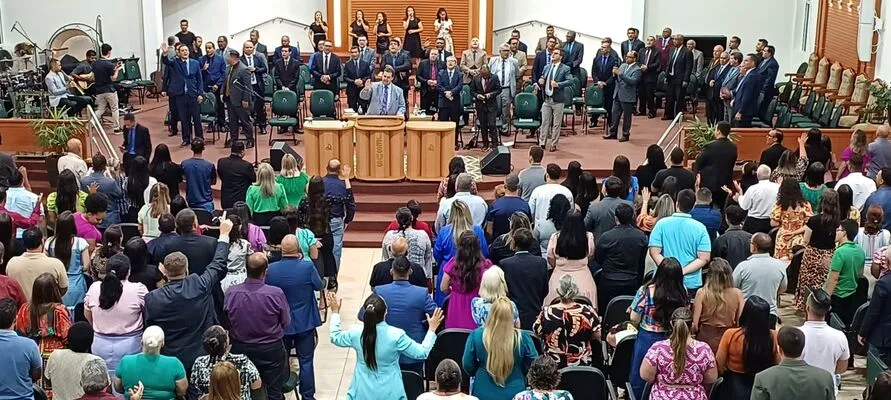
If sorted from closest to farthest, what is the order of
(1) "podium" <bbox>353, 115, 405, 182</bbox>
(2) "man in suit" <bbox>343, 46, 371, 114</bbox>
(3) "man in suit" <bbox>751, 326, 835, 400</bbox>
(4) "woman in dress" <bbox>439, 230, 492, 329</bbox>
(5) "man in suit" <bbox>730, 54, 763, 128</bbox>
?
(3) "man in suit" <bbox>751, 326, 835, 400</bbox>
(4) "woman in dress" <bbox>439, 230, 492, 329</bbox>
(1) "podium" <bbox>353, 115, 405, 182</bbox>
(5) "man in suit" <bbox>730, 54, 763, 128</bbox>
(2) "man in suit" <bbox>343, 46, 371, 114</bbox>

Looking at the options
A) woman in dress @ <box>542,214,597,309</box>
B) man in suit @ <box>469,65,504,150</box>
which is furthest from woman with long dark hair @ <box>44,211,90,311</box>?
man in suit @ <box>469,65,504,150</box>

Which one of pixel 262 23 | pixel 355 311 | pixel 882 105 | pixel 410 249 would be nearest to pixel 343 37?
pixel 262 23

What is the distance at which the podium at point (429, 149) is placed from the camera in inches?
546

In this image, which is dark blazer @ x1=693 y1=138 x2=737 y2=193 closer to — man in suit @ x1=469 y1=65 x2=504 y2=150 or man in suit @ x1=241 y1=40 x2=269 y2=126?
man in suit @ x1=469 y1=65 x2=504 y2=150

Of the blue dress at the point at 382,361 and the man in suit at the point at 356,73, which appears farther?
the man in suit at the point at 356,73

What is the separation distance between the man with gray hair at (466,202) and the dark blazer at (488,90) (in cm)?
604

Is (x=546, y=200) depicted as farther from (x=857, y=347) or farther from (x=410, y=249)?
(x=857, y=347)

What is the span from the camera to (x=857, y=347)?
28.1 ft

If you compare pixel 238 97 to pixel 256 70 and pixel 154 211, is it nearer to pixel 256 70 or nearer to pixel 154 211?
pixel 256 70

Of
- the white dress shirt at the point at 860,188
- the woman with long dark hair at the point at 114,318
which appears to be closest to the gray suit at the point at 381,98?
the white dress shirt at the point at 860,188

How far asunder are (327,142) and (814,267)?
6.99 metres

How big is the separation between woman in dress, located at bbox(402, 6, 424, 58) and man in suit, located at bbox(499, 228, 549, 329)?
45.0 feet

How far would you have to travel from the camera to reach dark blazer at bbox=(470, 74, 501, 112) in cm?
1561

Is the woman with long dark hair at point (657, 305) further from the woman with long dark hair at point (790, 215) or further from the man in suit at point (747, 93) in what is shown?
the man in suit at point (747, 93)
